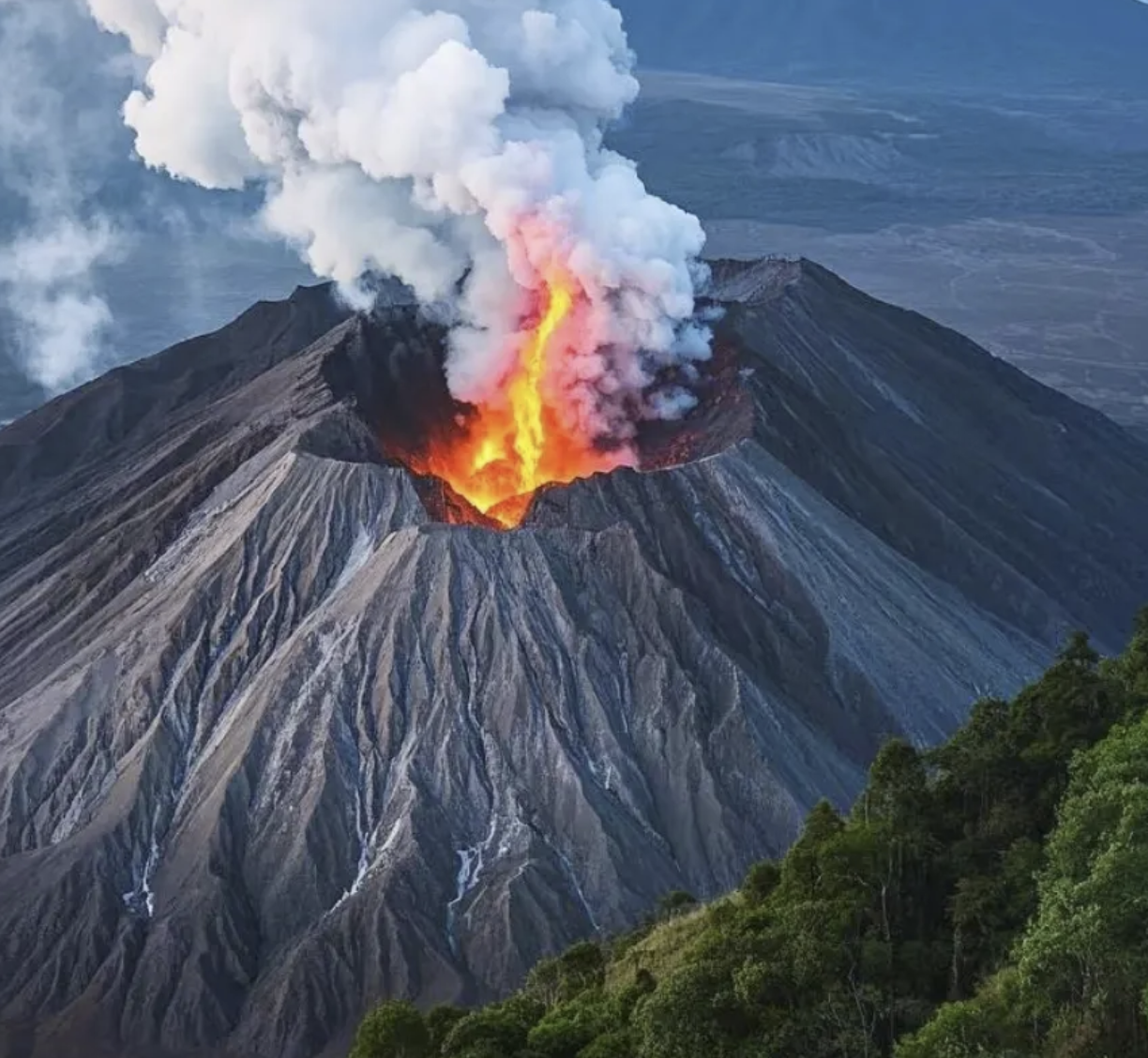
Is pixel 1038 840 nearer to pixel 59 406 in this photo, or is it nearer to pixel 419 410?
pixel 419 410

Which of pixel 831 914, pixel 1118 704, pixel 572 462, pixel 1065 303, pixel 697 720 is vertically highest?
pixel 1065 303

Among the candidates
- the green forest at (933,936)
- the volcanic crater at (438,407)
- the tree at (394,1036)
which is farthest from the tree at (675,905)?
the volcanic crater at (438,407)

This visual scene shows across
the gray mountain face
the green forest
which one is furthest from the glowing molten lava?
the green forest

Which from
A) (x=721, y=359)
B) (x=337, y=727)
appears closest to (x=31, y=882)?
(x=337, y=727)

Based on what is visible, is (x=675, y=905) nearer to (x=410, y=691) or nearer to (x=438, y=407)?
(x=410, y=691)

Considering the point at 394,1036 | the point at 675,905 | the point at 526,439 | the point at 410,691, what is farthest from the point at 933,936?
the point at 526,439

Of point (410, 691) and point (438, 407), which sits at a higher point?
point (438, 407)

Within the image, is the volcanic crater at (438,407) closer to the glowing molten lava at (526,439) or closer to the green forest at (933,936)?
the glowing molten lava at (526,439)
